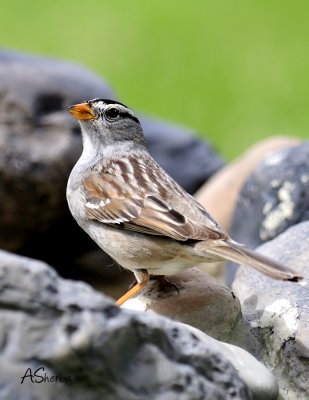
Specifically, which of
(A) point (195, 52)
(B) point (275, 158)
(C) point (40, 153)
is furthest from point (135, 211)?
(A) point (195, 52)

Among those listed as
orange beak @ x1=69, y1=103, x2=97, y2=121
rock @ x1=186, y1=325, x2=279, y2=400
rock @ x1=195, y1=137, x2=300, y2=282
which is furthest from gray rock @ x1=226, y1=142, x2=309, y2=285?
rock @ x1=186, y1=325, x2=279, y2=400

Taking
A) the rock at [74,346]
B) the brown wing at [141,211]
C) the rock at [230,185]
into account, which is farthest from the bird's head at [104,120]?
the rock at [74,346]

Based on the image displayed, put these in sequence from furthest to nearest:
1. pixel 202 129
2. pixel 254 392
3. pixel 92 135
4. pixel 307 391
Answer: pixel 202 129, pixel 92 135, pixel 307 391, pixel 254 392

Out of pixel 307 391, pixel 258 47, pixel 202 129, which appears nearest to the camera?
pixel 307 391

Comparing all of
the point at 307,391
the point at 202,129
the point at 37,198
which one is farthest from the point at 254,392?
the point at 202,129

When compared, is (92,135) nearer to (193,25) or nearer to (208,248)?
(208,248)

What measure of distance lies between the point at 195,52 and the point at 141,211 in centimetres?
768

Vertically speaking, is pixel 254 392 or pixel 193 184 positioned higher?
pixel 254 392

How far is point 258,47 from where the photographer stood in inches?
480

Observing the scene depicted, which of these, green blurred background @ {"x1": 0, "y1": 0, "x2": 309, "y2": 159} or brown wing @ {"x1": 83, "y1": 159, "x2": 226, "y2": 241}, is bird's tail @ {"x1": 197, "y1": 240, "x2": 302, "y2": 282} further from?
green blurred background @ {"x1": 0, "y1": 0, "x2": 309, "y2": 159}

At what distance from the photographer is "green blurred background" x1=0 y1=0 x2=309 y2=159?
455 inches

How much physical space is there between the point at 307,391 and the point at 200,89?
7.89 meters

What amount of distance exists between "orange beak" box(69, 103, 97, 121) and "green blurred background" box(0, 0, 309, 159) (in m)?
5.70

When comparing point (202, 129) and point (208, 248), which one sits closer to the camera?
point (208, 248)
